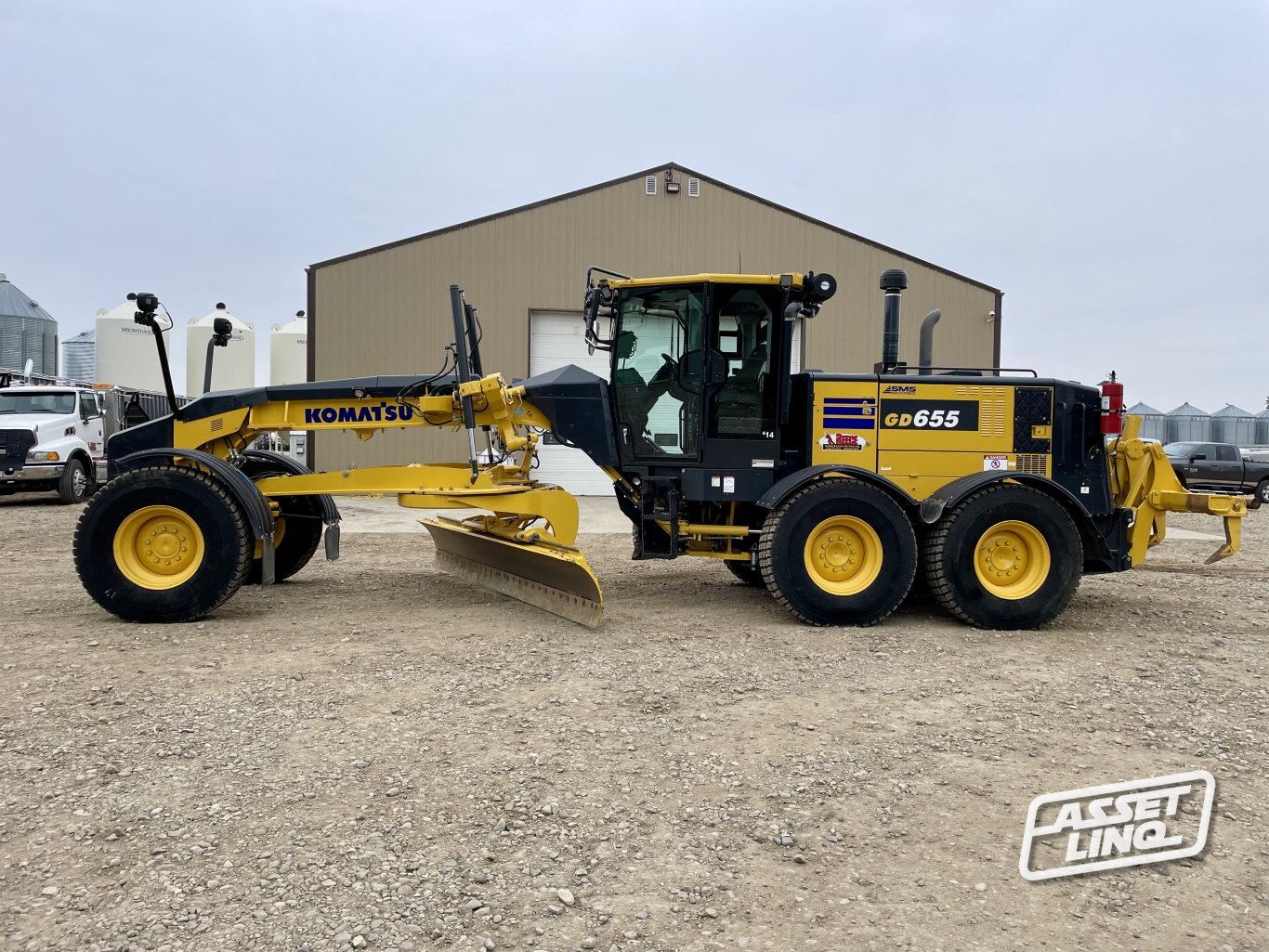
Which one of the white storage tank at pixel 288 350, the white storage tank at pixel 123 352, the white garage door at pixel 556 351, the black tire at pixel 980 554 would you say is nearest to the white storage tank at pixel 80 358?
the white storage tank at pixel 123 352

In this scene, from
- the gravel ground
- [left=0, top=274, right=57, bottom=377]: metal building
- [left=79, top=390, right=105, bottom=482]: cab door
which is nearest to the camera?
the gravel ground

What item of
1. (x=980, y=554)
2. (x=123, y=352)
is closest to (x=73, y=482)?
(x=123, y=352)

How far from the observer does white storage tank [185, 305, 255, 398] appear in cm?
2730

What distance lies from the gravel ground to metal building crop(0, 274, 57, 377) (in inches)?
864

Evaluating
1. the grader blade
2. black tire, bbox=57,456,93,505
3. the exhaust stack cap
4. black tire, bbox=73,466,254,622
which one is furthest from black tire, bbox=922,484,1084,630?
black tire, bbox=57,456,93,505

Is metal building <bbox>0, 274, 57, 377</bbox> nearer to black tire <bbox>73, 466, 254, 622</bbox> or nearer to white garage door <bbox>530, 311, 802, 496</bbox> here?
white garage door <bbox>530, 311, 802, 496</bbox>

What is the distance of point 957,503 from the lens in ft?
21.4

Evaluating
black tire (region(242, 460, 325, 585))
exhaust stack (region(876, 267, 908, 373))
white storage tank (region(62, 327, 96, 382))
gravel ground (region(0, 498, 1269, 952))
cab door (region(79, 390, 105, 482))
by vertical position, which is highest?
white storage tank (region(62, 327, 96, 382))

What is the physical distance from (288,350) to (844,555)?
2666 centimetres

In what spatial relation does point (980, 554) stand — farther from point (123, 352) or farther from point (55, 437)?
point (123, 352)

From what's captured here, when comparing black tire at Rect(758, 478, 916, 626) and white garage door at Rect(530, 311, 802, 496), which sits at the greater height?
white garage door at Rect(530, 311, 802, 496)

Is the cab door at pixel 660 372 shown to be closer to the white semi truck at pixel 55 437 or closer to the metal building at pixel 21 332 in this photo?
the white semi truck at pixel 55 437

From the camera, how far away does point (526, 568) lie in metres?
6.98

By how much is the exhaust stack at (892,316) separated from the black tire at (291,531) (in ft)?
16.0
